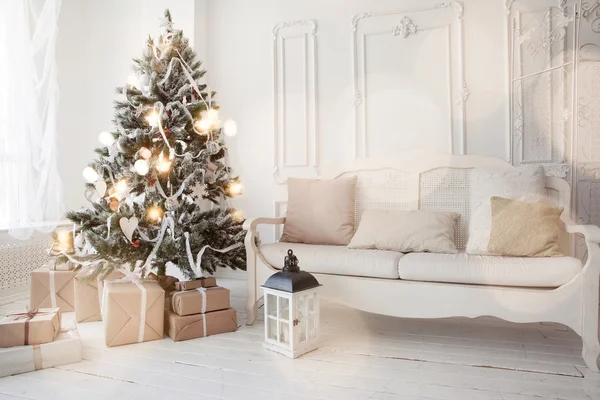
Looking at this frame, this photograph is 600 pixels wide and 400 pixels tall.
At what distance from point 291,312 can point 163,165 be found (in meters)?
1.30

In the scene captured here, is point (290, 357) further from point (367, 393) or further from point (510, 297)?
point (510, 297)

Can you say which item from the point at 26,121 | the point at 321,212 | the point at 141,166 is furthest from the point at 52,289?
the point at 321,212

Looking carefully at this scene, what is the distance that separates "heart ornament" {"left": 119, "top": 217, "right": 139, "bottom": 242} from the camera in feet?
8.40

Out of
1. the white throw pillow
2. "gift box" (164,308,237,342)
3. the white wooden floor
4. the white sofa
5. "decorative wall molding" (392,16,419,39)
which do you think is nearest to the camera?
the white wooden floor

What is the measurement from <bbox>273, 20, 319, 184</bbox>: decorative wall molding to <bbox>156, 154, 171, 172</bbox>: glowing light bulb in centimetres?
121

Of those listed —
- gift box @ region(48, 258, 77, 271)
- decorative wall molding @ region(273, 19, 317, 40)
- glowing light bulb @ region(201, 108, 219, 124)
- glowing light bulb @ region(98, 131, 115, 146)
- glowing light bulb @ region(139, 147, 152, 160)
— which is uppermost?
decorative wall molding @ region(273, 19, 317, 40)

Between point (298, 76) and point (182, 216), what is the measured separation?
1.72 metres

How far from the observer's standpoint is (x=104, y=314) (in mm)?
2240

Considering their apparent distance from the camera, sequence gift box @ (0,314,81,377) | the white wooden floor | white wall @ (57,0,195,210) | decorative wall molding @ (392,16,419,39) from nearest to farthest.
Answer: the white wooden floor → gift box @ (0,314,81,377) → decorative wall molding @ (392,16,419,39) → white wall @ (57,0,195,210)

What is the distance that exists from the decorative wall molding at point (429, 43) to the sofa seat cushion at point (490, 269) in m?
1.30

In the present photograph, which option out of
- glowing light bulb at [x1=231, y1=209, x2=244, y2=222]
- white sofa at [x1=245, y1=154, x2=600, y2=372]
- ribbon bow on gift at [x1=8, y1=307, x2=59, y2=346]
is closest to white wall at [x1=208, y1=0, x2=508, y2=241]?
white sofa at [x1=245, y1=154, x2=600, y2=372]

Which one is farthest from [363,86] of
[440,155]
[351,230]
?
[351,230]

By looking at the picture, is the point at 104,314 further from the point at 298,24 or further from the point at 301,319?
the point at 298,24

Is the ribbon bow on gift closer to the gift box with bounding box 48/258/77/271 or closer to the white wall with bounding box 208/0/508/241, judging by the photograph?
the gift box with bounding box 48/258/77/271
